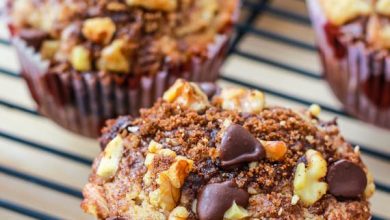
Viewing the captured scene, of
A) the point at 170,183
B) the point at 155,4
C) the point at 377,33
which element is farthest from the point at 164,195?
the point at 377,33

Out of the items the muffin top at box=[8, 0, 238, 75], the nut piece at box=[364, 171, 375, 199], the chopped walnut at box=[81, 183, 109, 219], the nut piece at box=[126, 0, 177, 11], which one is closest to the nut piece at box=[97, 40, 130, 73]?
the muffin top at box=[8, 0, 238, 75]

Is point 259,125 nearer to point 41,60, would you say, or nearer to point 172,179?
point 172,179

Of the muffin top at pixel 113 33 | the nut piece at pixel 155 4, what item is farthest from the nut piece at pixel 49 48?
the nut piece at pixel 155 4

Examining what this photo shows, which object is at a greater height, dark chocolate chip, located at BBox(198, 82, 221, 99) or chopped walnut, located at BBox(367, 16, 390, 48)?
dark chocolate chip, located at BBox(198, 82, 221, 99)

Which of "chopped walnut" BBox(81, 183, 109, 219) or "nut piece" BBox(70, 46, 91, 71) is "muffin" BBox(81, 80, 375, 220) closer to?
"chopped walnut" BBox(81, 183, 109, 219)

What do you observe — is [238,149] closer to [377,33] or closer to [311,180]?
[311,180]

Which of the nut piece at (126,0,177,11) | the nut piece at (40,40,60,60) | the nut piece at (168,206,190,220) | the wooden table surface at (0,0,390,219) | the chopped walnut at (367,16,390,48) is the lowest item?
the wooden table surface at (0,0,390,219)
